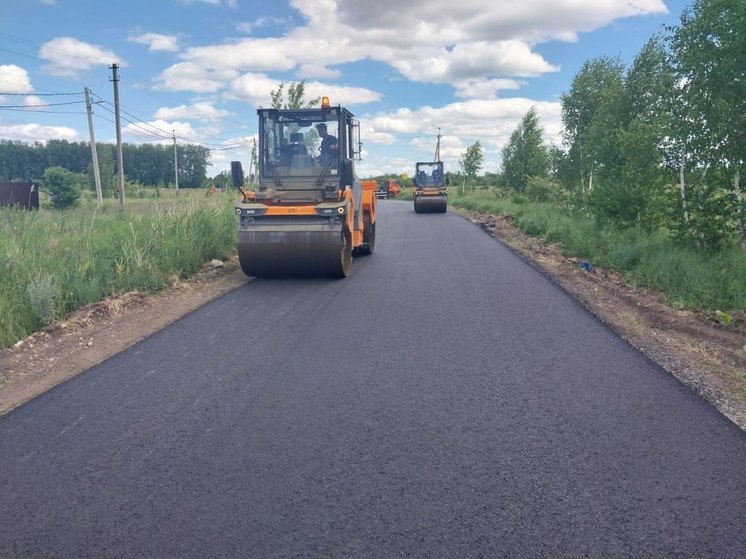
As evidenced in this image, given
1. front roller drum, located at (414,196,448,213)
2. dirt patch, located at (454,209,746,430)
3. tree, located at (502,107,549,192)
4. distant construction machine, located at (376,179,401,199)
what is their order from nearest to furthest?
dirt patch, located at (454,209,746,430), front roller drum, located at (414,196,448,213), tree, located at (502,107,549,192), distant construction machine, located at (376,179,401,199)

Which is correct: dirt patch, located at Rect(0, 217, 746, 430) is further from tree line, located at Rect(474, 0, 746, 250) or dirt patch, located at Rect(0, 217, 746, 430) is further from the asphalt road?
tree line, located at Rect(474, 0, 746, 250)

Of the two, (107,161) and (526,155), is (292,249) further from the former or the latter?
(107,161)

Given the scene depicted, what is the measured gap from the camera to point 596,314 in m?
7.57

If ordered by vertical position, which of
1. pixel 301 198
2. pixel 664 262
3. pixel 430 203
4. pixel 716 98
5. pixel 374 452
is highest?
pixel 716 98

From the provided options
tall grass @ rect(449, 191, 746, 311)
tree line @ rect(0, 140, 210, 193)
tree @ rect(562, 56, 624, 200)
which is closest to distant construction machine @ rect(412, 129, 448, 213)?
tree @ rect(562, 56, 624, 200)

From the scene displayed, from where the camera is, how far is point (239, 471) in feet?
11.8

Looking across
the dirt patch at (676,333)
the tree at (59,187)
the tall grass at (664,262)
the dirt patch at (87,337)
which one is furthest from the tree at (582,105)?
the tree at (59,187)

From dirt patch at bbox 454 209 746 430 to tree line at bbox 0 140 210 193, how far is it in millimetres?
55647

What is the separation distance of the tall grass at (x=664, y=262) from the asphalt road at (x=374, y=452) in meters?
2.65

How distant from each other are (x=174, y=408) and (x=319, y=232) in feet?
17.3

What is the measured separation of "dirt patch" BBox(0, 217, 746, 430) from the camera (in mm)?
5195

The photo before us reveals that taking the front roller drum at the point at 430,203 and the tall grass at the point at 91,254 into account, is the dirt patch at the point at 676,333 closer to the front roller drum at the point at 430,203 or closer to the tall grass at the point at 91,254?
the tall grass at the point at 91,254

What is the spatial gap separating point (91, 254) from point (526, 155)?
103 ft

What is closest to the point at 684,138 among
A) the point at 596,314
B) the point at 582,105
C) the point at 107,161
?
the point at 596,314
